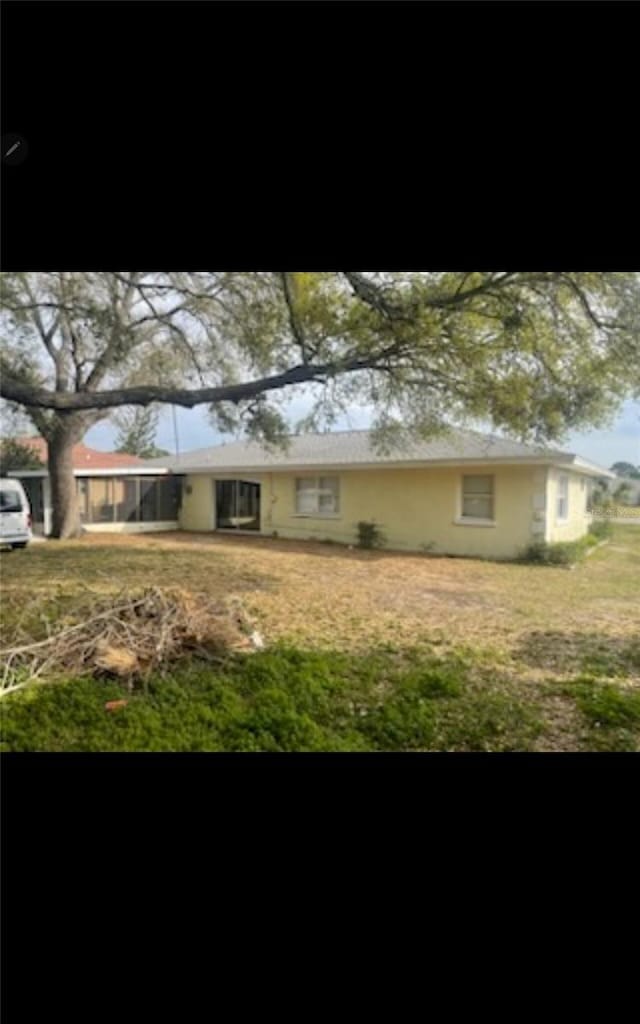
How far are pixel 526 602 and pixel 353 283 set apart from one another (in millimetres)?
1893

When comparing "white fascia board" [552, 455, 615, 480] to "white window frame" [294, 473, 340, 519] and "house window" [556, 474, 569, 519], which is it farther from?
"white window frame" [294, 473, 340, 519]

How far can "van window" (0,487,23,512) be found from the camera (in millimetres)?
2986

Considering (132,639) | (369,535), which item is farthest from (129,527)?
(369,535)

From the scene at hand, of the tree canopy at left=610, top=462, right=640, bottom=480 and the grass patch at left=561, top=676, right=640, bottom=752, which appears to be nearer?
the grass patch at left=561, top=676, right=640, bottom=752

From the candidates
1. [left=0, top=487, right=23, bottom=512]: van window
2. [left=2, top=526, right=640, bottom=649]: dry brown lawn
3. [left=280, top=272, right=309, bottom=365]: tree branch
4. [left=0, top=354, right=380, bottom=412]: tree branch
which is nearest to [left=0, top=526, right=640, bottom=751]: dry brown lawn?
[left=2, top=526, right=640, bottom=649]: dry brown lawn

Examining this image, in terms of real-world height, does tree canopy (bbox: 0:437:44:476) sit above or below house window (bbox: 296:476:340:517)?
above

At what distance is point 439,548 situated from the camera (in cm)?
317

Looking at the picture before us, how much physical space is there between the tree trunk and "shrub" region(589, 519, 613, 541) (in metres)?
3.10

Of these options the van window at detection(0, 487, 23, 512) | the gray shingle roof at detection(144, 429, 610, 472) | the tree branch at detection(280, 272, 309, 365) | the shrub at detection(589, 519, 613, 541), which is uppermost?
the tree branch at detection(280, 272, 309, 365)

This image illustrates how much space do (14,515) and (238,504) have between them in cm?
150

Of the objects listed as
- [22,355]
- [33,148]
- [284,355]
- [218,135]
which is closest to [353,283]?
[284,355]

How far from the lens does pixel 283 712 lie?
2.06 m

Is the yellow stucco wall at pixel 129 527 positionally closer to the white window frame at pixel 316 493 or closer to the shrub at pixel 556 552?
the white window frame at pixel 316 493
